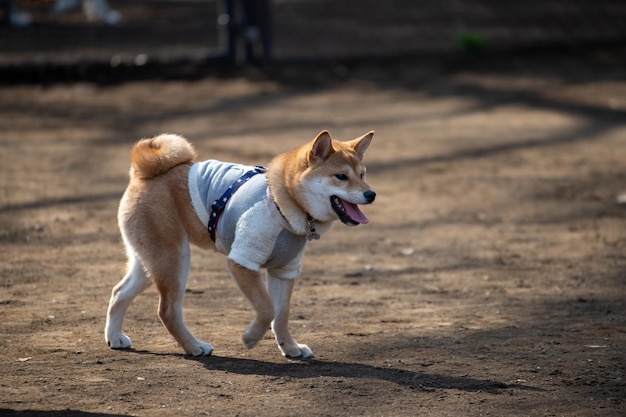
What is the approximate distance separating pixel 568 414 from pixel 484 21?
13.7 metres

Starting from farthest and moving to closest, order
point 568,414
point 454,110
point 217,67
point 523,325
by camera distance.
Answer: point 217,67
point 454,110
point 523,325
point 568,414

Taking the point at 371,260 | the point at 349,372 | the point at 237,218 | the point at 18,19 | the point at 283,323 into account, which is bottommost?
the point at 371,260

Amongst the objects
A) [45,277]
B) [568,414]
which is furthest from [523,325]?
[45,277]

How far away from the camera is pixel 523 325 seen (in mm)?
5883

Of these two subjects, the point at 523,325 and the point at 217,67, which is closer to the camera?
the point at 523,325

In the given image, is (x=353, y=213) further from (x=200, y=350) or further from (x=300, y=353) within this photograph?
(x=200, y=350)

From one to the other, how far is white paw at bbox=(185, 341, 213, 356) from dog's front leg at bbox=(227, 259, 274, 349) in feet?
0.76

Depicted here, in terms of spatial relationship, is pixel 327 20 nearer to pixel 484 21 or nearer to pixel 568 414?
pixel 484 21

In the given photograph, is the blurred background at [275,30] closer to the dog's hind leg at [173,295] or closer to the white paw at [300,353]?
the dog's hind leg at [173,295]

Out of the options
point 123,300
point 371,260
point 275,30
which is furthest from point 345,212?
point 275,30

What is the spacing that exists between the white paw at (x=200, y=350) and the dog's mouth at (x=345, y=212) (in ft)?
3.29

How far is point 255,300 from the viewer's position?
511 centimetres

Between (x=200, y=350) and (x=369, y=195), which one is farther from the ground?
(x=369, y=195)

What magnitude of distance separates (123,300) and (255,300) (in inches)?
32.0
